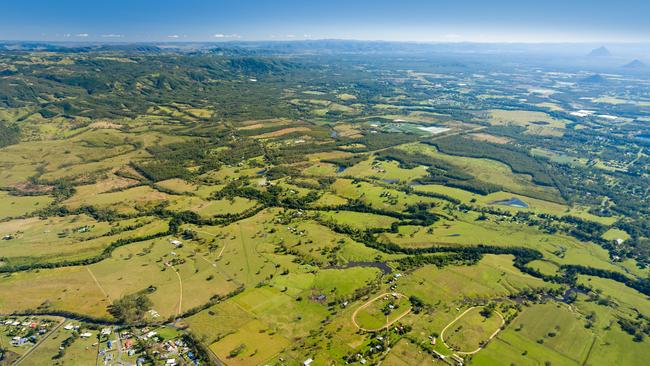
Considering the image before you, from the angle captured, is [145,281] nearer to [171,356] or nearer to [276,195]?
[171,356]

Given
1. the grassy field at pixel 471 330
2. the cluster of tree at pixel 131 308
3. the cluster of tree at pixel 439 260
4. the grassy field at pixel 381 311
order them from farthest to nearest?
1. the cluster of tree at pixel 439 260
2. the cluster of tree at pixel 131 308
3. the grassy field at pixel 381 311
4. the grassy field at pixel 471 330

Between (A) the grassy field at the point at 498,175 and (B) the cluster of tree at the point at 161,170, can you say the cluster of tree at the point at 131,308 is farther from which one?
(A) the grassy field at the point at 498,175

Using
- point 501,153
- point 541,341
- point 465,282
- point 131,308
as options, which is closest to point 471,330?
point 541,341

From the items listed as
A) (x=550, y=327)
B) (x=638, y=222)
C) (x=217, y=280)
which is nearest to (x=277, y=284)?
(x=217, y=280)

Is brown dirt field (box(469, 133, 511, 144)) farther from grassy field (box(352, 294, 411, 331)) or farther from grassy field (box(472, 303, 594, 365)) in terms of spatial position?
grassy field (box(352, 294, 411, 331))

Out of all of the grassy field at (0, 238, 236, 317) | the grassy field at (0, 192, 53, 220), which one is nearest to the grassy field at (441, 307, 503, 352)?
the grassy field at (0, 238, 236, 317)

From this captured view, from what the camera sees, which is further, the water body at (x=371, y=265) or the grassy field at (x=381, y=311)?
the water body at (x=371, y=265)

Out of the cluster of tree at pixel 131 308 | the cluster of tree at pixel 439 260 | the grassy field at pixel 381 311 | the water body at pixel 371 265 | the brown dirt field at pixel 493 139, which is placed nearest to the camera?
the grassy field at pixel 381 311

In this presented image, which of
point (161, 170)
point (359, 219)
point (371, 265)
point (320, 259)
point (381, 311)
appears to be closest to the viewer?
point (381, 311)

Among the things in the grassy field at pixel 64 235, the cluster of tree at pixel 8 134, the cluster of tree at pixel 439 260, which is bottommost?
the cluster of tree at pixel 439 260

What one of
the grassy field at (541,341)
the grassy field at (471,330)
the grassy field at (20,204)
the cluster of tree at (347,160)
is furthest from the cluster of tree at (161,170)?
the grassy field at (541,341)

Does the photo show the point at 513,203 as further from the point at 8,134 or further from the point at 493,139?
the point at 8,134
